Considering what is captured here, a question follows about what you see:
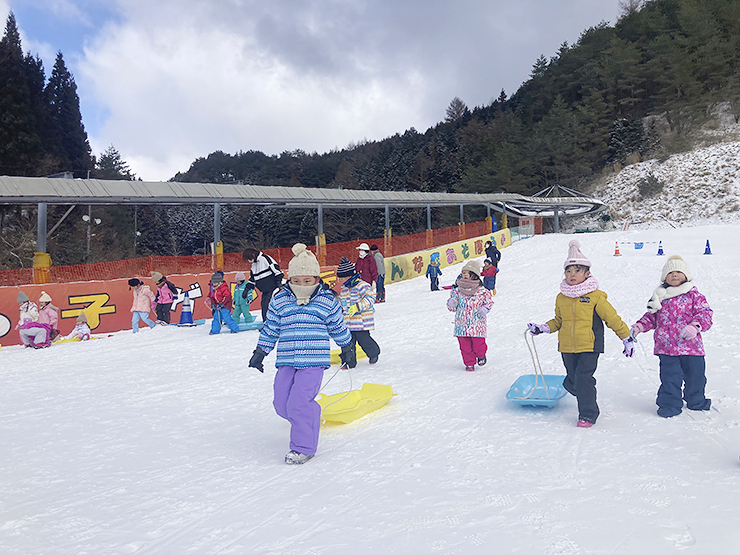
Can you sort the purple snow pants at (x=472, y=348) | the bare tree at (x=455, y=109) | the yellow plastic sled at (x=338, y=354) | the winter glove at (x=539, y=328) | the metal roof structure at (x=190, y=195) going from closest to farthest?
the winter glove at (x=539, y=328) → the purple snow pants at (x=472, y=348) → the yellow plastic sled at (x=338, y=354) → the metal roof structure at (x=190, y=195) → the bare tree at (x=455, y=109)

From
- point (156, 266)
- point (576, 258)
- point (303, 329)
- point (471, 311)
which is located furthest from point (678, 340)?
point (156, 266)

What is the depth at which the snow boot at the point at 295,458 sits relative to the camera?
428 centimetres

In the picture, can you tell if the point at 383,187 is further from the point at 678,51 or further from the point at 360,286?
the point at 360,286

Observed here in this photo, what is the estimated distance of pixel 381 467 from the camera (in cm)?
410

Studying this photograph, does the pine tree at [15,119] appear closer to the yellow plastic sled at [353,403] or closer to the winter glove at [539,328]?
the yellow plastic sled at [353,403]

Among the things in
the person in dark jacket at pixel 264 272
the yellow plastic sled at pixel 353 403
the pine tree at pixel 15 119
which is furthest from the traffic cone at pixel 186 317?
the pine tree at pixel 15 119

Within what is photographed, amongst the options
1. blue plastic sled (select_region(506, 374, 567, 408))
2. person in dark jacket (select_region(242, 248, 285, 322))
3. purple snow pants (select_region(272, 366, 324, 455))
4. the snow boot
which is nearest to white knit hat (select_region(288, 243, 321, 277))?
purple snow pants (select_region(272, 366, 324, 455))

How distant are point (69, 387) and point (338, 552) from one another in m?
5.83

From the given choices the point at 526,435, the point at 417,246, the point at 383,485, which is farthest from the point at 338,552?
the point at 417,246

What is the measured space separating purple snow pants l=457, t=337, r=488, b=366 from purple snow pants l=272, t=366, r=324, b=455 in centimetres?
322

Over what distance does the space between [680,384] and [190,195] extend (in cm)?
1957

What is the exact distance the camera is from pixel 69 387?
7375 mm

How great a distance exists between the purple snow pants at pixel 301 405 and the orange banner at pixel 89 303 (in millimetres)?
9635

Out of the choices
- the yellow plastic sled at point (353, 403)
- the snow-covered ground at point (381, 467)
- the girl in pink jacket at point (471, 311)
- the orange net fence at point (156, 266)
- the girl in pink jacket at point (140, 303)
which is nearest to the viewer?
the snow-covered ground at point (381, 467)
